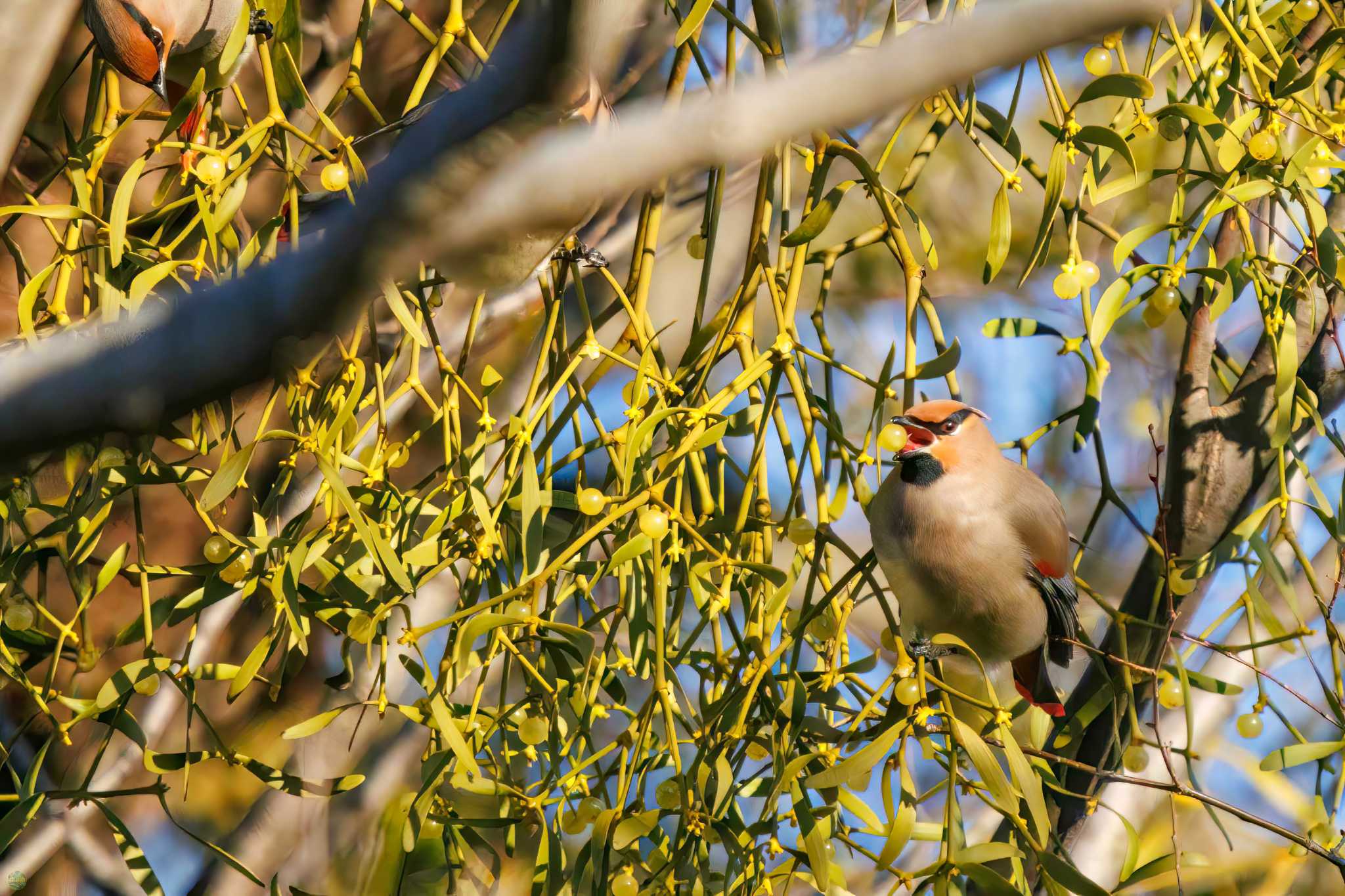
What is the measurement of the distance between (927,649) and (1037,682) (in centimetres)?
32

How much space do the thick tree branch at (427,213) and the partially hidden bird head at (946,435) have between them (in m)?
0.82

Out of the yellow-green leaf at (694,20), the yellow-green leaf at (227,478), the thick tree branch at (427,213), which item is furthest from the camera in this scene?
the yellow-green leaf at (227,478)

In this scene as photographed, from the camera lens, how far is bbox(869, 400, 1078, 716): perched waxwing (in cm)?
116

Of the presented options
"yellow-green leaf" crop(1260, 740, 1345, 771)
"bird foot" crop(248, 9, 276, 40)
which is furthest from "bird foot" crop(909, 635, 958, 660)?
"bird foot" crop(248, 9, 276, 40)

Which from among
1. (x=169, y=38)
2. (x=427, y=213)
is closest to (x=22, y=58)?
(x=169, y=38)

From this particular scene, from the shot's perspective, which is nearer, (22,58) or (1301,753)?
(1301,753)

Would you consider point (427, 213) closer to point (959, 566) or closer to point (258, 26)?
point (959, 566)

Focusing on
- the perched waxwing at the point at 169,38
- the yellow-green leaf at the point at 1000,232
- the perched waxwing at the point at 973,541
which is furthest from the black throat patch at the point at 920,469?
the perched waxwing at the point at 169,38

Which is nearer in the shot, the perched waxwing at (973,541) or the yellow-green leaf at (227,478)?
the yellow-green leaf at (227,478)

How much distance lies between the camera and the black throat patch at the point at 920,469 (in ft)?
3.94

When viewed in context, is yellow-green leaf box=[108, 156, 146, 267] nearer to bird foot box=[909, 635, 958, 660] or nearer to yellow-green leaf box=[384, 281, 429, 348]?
yellow-green leaf box=[384, 281, 429, 348]

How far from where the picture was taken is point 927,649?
3.51 ft

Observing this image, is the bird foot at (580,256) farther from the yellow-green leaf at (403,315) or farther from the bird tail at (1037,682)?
the bird tail at (1037,682)

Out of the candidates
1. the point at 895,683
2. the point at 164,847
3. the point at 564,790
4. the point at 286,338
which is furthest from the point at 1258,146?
the point at 164,847
